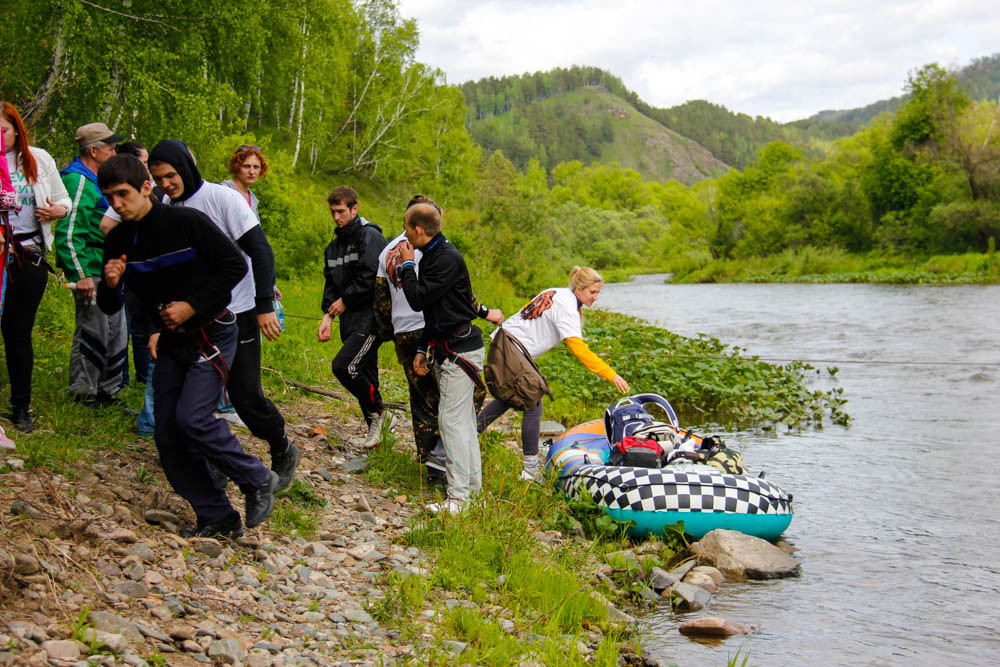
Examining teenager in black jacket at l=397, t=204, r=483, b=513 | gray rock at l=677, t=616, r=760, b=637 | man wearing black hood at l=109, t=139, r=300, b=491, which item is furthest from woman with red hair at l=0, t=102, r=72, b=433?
gray rock at l=677, t=616, r=760, b=637

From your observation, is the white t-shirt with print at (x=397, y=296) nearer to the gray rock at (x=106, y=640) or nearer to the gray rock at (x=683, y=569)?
the gray rock at (x=683, y=569)

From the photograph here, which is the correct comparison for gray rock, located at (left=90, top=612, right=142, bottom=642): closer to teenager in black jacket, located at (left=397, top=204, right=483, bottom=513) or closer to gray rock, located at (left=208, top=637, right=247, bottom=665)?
gray rock, located at (left=208, top=637, right=247, bottom=665)

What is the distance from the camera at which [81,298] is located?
19.7ft

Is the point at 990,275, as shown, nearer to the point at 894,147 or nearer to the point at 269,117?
the point at 894,147

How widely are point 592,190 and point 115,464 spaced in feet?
396

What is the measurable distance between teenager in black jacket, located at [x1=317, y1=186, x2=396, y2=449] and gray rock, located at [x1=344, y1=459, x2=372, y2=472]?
0.57 metres

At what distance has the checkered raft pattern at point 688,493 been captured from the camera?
672 cm

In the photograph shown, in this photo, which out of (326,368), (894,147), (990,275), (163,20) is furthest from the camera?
(894,147)

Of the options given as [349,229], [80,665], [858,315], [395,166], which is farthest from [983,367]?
[395,166]

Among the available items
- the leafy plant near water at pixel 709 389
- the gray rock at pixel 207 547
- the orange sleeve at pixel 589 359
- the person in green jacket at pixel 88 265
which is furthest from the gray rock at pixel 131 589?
the leafy plant near water at pixel 709 389

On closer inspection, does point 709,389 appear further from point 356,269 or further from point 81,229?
point 81,229

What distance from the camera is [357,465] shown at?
6.75m

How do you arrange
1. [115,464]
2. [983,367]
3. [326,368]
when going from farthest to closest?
[983,367], [326,368], [115,464]

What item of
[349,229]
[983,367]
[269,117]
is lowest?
[983,367]
